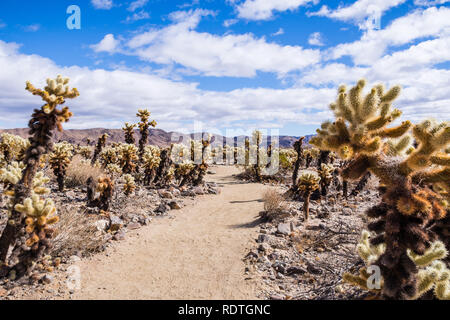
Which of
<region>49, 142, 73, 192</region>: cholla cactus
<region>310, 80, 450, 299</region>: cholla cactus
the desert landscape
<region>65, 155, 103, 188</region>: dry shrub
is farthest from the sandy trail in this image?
<region>65, 155, 103, 188</region>: dry shrub

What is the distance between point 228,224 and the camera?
9.09m

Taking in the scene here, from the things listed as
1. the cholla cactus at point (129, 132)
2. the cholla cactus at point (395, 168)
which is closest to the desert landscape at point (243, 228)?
the cholla cactus at point (395, 168)

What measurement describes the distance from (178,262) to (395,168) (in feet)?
17.3

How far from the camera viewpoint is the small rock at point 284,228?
7.58 metres

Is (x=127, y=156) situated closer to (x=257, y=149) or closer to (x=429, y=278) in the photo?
(x=257, y=149)

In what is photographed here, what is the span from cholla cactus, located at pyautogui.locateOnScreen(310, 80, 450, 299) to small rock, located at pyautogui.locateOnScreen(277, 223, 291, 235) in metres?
5.14

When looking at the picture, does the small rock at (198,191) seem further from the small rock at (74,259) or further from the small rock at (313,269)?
the small rock at (313,269)

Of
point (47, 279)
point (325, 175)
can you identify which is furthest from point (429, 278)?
point (325, 175)

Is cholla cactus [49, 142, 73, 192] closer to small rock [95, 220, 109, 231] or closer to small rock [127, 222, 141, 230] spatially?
small rock [95, 220, 109, 231]

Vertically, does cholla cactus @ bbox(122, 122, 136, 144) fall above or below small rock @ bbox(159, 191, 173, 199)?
above

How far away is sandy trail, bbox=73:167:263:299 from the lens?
A: 504 cm

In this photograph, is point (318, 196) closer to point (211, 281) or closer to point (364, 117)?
point (211, 281)

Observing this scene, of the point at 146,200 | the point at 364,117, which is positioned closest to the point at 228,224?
the point at 146,200
